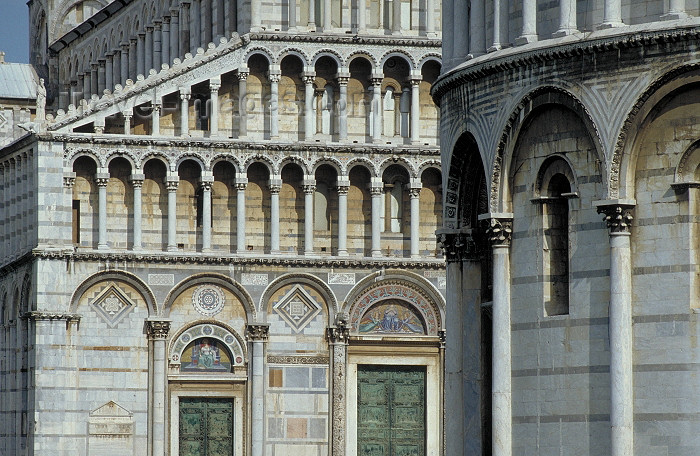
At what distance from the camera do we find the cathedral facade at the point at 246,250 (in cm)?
5091

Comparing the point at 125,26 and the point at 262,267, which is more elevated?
the point at 125,26

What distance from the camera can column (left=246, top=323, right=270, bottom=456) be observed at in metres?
51.4

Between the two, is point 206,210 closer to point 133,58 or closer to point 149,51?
point 149,51

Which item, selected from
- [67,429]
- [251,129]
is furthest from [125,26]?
[67,429]

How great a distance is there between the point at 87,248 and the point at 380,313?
7.21 m

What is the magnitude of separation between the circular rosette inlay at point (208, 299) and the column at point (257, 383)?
89 centimetres

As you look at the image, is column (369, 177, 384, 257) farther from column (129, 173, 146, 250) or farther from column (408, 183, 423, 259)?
column (129, 173, 146, 250)

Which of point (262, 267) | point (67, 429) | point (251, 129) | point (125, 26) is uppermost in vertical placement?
point (125, 26)

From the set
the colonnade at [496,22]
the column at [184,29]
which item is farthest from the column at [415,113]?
the colonnade at [496,22]

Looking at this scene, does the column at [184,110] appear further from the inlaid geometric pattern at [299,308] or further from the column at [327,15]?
the inlaid geometric pattern at [299,308]

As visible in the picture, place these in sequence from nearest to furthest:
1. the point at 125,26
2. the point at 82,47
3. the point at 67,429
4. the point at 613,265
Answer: the point at 613,265
the point at 67,429
the point at 125,26
the point at 82,47

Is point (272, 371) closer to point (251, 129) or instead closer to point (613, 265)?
point (251, 129)

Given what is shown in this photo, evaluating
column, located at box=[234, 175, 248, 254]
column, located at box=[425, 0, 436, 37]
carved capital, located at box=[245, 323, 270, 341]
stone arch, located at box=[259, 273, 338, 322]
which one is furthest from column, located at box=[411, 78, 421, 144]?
carved capital, located at box=[245, 323, 270, 341]

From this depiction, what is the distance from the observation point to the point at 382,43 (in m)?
52.8
